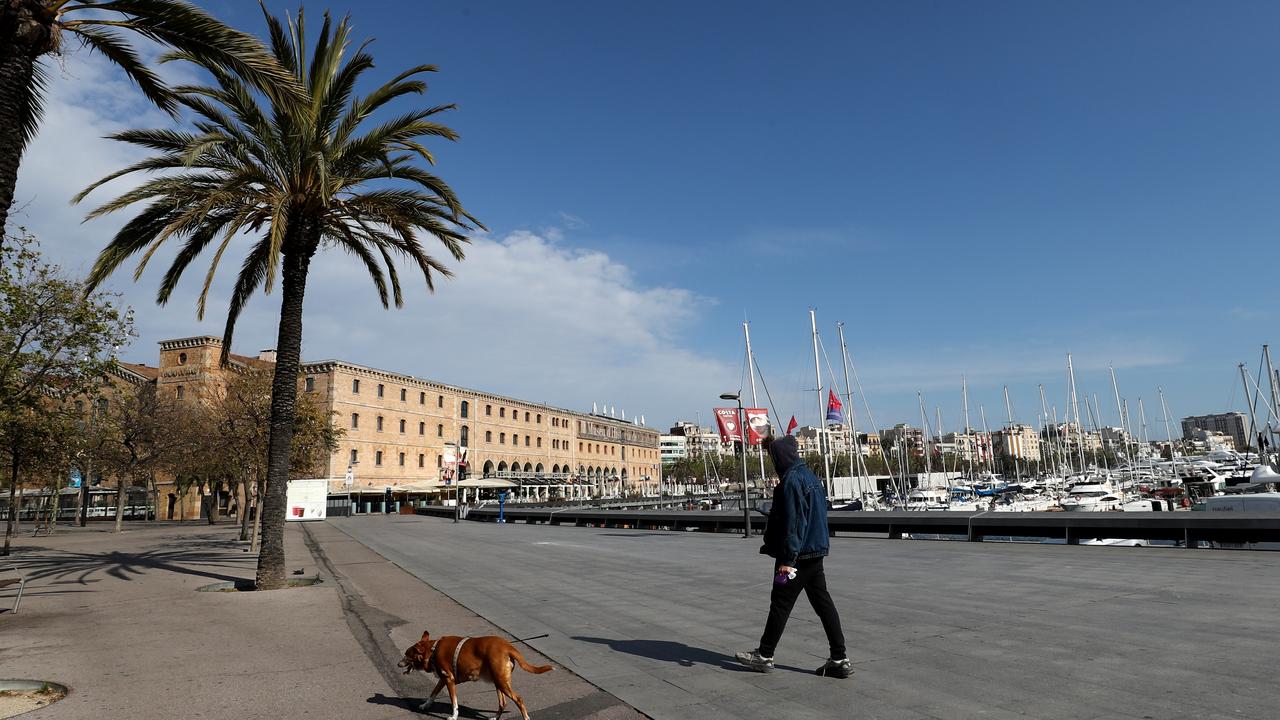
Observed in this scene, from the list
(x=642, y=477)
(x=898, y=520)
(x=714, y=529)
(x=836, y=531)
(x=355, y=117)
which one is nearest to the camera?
(x=355, y=117)

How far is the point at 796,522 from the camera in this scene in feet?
17.6

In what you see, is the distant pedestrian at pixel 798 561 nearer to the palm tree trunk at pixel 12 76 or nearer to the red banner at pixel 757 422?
the palm tree trunk at pixel 12 76

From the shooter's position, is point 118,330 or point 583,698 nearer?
point 583,698

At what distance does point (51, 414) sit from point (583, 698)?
2010 centimetres

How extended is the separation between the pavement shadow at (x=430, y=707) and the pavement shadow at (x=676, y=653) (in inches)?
66.3

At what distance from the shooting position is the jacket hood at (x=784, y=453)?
18.7 ft

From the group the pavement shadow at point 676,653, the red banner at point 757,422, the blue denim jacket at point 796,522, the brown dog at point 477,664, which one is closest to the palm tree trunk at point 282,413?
the pavement shadow at point 676,653

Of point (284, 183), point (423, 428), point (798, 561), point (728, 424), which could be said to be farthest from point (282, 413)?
point (423, 428)

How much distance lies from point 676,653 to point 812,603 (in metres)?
1.61

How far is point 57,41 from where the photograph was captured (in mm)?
6590

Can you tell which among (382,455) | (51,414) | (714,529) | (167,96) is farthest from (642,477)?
(167,96)

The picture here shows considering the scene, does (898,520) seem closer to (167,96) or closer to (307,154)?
(307,154)

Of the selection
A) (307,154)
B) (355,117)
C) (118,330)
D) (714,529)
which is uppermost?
(355,117)

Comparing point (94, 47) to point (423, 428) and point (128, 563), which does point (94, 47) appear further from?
point (423, 428)
